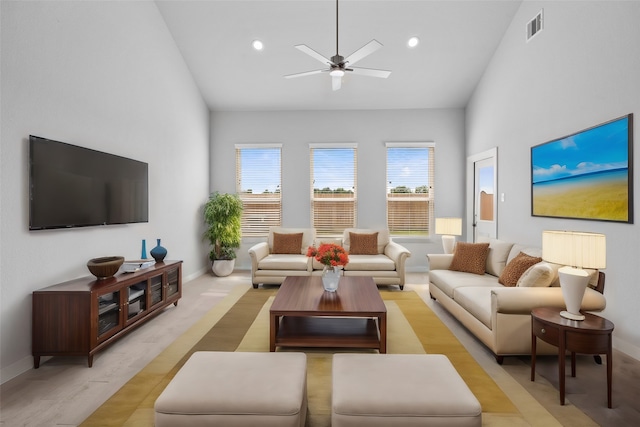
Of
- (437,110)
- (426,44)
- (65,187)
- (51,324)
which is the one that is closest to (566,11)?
(426,44)

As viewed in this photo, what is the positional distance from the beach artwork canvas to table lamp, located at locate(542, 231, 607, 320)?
106 centimetres

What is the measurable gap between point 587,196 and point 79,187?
A: 16.8 ft

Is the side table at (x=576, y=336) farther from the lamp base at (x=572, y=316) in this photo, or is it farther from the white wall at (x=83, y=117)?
the white wall at (x=83, y=117)

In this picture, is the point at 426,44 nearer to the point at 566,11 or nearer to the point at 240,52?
the point at 566,11

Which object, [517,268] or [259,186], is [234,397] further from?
[259,186]

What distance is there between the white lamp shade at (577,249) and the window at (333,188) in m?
4.19

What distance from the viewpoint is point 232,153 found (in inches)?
256

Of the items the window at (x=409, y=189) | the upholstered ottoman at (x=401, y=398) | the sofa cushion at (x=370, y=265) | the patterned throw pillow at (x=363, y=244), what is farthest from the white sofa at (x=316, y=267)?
the upholstered ottoman at (x=401, y=398)

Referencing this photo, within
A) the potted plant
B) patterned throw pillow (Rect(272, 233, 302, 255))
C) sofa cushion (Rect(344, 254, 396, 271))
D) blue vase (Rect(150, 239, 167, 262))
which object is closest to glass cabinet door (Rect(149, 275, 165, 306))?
blue vase (Rect(150, 239, 167, 262))

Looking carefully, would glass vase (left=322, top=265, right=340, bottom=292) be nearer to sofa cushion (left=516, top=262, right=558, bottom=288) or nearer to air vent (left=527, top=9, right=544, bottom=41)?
sofa cushion (left=516, top=262, right=558, bottom=288)

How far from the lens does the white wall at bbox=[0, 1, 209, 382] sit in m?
2.44

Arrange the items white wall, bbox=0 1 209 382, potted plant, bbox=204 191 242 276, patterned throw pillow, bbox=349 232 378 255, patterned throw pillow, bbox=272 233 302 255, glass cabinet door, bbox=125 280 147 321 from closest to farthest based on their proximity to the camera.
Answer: white wall, bbox=0 1 209 382 < glass cabinet door, bbox=125 280 147 321 < patterned throw pillow, bbox=349 232 378 255 < patterned throw pillow, bbox=272 233 302 255 < potted plant, bbox=204 191 242 276

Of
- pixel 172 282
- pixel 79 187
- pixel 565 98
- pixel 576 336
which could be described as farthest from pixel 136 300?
pixel 565 98

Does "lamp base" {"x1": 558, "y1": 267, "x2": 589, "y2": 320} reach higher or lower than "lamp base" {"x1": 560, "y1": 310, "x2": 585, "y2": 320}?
higher
